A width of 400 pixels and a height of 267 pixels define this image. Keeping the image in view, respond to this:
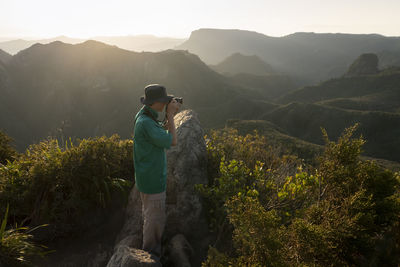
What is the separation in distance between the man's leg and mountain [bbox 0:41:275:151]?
179 ft

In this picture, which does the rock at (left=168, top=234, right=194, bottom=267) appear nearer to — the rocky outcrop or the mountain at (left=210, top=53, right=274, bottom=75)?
the rocky outcrop

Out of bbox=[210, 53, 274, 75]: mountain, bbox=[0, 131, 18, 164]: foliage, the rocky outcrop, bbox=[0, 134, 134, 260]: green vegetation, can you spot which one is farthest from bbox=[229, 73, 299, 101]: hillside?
bbox=[0, 134, 134, 260]: green vegetation

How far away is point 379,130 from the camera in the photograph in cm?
4938

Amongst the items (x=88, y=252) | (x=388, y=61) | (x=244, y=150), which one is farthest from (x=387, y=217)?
(x=388, y=61)

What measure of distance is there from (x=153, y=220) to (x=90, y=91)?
7232 centimetres

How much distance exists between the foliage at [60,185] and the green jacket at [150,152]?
141 cm

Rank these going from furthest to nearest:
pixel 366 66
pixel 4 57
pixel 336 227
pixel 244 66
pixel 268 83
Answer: pixel 244 66, pixel 268 83, pixel 366 66, pixel 4 57, pixel 336 227

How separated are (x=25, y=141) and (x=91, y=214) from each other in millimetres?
62641

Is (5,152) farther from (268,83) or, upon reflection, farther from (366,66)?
(366,66)

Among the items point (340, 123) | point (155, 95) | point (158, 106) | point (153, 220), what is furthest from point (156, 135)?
point (340, 123)

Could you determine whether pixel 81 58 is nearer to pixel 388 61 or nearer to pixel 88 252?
pixel 88 252

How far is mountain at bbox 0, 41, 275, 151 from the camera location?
60.3 meters

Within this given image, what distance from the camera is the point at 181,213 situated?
391 cm

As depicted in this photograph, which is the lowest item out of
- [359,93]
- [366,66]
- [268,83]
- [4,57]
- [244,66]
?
[359,93]
